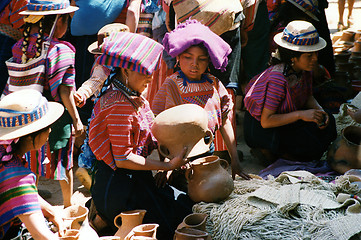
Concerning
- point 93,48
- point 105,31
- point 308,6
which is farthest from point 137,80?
point 308,6

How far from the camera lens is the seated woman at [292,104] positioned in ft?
14.2

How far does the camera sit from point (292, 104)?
4.37 meters

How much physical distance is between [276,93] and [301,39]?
57 centimetres

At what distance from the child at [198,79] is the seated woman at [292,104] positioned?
2.34ft

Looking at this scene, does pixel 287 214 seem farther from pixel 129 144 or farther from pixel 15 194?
pixel 15 194

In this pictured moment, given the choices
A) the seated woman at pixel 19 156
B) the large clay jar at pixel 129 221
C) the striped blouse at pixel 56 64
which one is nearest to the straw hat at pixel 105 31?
the striped blouse at pixel 56 64

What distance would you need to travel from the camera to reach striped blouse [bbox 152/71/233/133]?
3.68 metres

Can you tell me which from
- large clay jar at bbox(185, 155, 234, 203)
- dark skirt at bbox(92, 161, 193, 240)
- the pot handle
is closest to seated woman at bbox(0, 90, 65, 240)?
dark skirt at bbox(92, 161, 193, 240)

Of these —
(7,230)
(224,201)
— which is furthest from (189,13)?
(7,230)

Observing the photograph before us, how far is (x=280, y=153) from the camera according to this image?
15.3ft

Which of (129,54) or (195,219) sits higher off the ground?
(129,54)

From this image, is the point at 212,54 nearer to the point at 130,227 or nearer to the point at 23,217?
the point at 130,227

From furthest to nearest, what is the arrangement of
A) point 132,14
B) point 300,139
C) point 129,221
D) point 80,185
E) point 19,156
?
point 132,14 < point 80,185 < point 300,139 < point 129,221 < point 19,156

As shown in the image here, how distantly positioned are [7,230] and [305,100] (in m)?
3.11
